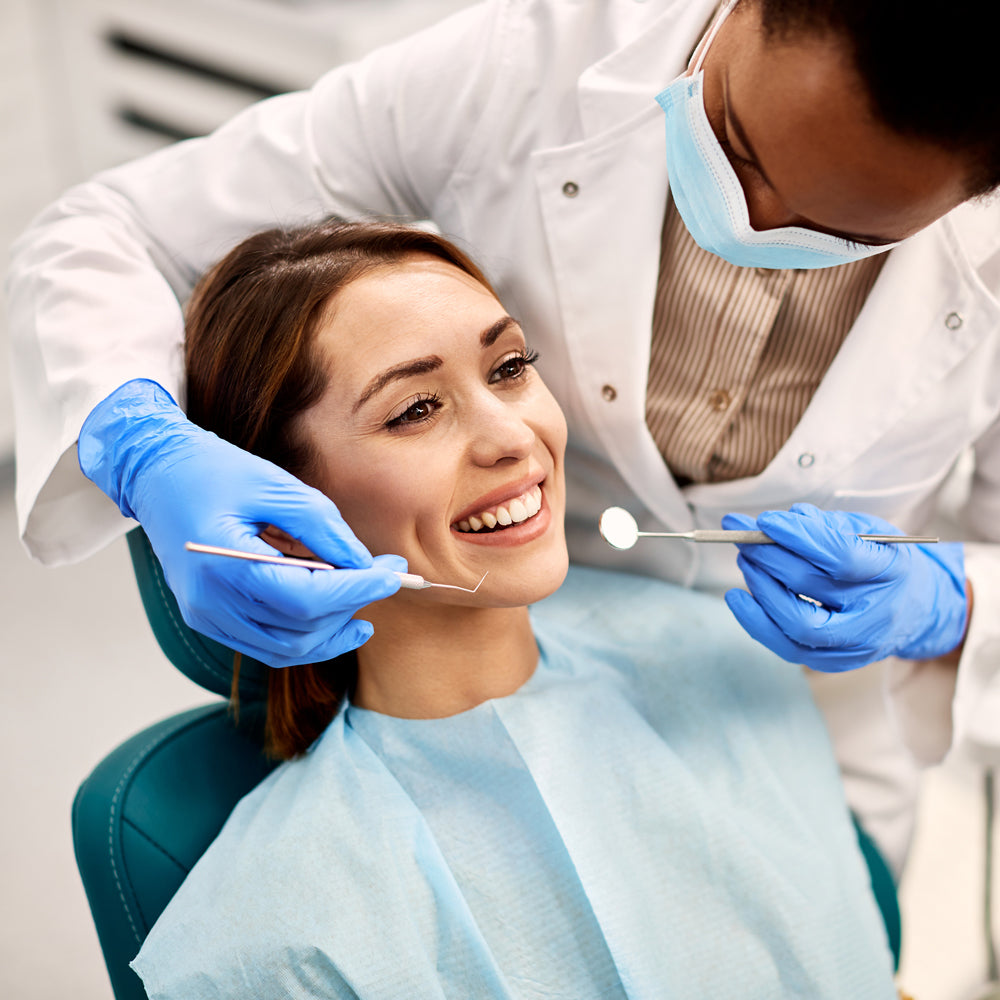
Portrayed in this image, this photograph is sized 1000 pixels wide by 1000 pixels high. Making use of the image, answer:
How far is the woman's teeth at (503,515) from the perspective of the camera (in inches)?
50.2

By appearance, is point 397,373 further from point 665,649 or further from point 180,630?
point 665,649

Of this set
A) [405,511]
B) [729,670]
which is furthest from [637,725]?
[405,511]

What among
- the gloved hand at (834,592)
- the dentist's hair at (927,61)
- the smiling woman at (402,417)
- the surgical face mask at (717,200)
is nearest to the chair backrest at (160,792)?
the smiling woman at (402,417)

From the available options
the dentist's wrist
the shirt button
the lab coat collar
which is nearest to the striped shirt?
the shirt button

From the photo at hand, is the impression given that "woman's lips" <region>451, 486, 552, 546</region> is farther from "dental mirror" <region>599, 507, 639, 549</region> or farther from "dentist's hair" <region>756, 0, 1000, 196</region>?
"dentist's hair" <region>756, 0, 1000, 196</region>

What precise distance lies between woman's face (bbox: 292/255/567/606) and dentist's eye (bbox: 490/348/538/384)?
1.7 inches

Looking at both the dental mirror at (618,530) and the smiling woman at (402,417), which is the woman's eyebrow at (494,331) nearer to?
the smiling woman at (402,417)

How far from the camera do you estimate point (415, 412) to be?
1.26 metres

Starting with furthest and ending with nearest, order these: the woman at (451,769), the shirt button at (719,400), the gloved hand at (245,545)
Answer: the shirt button at (719,400)
the woman at (451,769)
the gloved hand at (245,545)

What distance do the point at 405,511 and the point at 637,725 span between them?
19.3 inches

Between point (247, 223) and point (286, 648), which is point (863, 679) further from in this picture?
point (247, 223)

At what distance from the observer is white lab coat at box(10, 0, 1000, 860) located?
1388 millimetres

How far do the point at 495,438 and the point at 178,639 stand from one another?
→ 552 millimetres

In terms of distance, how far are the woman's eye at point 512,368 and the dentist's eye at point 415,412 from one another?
114 mm
